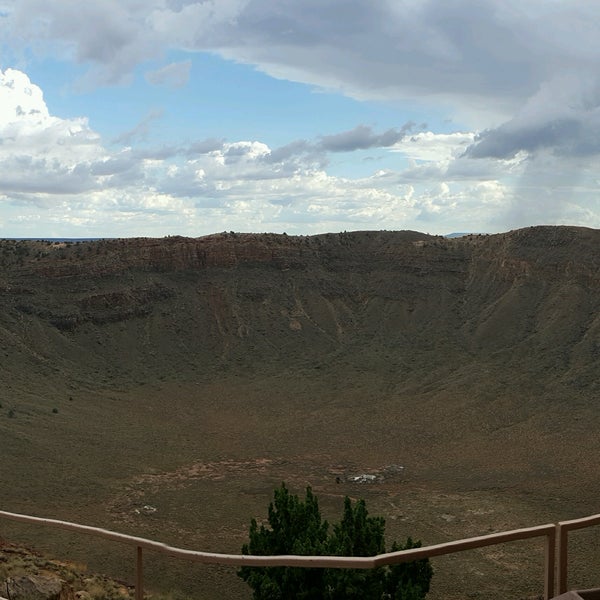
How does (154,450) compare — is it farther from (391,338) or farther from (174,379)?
(391,338)

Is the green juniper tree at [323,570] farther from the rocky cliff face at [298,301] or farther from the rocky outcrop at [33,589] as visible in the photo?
the rocky cliff face at [298,301]

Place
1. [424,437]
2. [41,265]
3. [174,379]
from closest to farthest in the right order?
[424,437], [174,379], [41,265]

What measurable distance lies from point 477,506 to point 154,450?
18.5m

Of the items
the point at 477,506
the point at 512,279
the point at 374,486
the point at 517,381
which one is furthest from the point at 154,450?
the point at 512,279

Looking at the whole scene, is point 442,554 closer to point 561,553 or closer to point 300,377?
point 561,553

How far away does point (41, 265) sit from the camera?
6225 centimetres

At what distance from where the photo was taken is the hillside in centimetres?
3162

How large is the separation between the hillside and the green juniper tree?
18.8ft

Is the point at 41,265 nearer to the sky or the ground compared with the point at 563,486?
nearer to the sky

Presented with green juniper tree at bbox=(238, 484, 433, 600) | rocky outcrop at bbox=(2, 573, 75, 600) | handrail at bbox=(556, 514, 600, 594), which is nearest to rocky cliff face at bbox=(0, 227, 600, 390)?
green juniper tree at bbox=(238, 484, 433, 600)

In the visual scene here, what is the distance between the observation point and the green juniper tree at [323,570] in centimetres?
1284

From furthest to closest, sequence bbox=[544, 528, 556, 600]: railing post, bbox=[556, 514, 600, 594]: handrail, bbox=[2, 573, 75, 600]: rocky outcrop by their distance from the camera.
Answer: bbox=[2, 573, 75, 600]: rocky outcrop < bbox=[544, 528, 556, 600]: railing post < bbox=[556, 514, 600, 594]: handrail

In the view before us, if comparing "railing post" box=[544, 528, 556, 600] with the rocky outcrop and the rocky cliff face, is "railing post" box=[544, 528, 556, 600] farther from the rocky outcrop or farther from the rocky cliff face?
A: the rocky cliff face

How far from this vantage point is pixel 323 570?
43.6 feet
